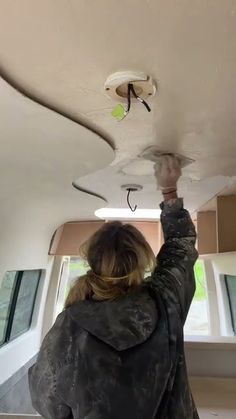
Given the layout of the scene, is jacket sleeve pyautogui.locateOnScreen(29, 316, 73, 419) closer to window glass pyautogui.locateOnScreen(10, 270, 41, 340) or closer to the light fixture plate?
the light fixture plate

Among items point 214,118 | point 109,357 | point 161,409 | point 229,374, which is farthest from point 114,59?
point 229,374

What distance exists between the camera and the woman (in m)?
0.80

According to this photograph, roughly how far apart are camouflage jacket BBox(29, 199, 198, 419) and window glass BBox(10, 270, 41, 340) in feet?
8.81

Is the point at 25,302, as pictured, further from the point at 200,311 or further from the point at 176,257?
the point at 176,257

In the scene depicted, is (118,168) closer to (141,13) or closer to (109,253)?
(109,253)

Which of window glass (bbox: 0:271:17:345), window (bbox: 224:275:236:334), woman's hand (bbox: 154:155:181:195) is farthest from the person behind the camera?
window (bbox: 224:275:236:334)

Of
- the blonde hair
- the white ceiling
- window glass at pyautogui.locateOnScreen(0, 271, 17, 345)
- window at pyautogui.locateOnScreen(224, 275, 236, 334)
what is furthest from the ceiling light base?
window at pyautogui.locateOnScreen(224, 275, 236, 334)

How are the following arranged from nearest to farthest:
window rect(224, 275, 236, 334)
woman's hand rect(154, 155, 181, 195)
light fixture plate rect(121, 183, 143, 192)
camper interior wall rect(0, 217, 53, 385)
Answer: woman's hand rect(154, 155, 181, 195), light fixture plate rect(121, 183, 143, 192), camper interior wall rect(0, 217, 53, 385), window rect(224, 275, 236, 334)

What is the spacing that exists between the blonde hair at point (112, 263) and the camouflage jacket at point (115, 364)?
4 centimetres

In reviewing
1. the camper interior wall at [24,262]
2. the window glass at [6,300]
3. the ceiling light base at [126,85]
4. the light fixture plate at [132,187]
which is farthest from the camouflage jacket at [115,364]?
the window glass at [6,300]

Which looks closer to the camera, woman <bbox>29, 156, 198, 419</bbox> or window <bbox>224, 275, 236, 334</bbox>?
woman <bbox>29, 156, 198, 419</bbox>

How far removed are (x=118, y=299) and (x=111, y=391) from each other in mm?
216

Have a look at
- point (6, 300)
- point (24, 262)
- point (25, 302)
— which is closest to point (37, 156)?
point (24, 262)

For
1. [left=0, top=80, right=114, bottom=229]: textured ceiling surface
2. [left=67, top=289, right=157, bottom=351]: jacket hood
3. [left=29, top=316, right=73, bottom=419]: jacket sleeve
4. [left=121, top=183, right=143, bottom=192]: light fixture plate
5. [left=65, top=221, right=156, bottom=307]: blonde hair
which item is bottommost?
[left=29, top=316, right=73, bottom=419]: jacket sleeve
